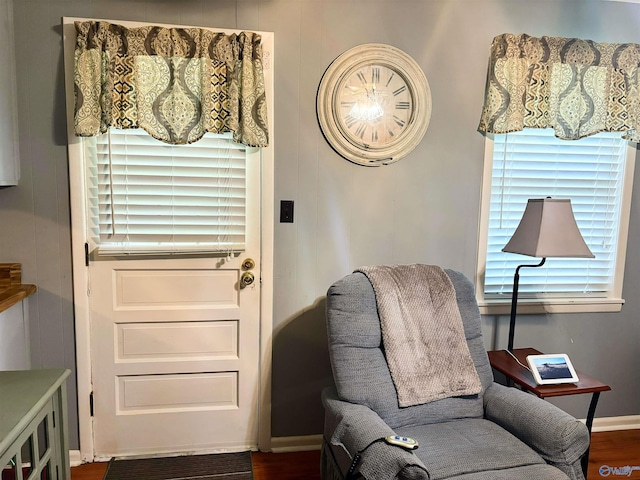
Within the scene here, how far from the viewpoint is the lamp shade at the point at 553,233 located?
2.12 meters

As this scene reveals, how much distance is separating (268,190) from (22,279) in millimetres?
1258

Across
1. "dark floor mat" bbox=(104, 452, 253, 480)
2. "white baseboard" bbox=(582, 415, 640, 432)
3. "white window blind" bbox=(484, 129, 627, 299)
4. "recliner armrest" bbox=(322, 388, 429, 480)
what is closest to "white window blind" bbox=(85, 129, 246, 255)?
"recliner armrest" bbox=(322, 388, 429, 480)

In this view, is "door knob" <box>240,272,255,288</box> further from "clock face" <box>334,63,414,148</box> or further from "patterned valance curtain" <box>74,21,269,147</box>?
"clock face" <box>334,63,414,148</box>

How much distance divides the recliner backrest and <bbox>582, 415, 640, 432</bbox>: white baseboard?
1.24 meters

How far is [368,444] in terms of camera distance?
158 centimetres

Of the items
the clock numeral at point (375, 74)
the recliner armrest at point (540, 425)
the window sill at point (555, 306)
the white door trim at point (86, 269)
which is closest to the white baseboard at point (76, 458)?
the white door trim at point (86, 269)

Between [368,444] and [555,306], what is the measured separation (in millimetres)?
1648

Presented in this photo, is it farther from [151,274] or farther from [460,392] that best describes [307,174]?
[460,392]

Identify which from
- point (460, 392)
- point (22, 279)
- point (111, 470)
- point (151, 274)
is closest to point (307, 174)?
point (151, 274)

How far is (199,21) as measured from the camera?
2.20 meters

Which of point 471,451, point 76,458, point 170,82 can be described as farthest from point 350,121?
point 76,458

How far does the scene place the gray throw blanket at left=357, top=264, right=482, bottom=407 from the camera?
1.99m

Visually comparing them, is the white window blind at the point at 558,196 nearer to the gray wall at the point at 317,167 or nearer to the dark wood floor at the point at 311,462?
the gray wall at the point at 317,167

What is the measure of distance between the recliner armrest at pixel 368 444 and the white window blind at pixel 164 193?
97 cm
